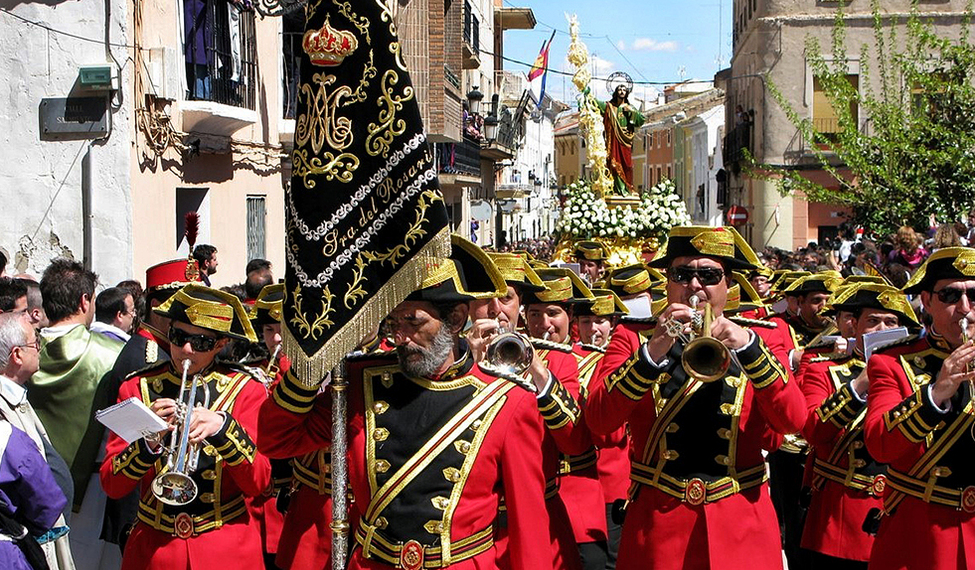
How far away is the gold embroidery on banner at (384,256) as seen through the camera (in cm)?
453

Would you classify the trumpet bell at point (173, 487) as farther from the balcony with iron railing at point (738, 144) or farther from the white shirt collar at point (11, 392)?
the balcony with iron railing at point (738, 144)

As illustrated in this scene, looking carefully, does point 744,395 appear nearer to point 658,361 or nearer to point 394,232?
point 658,361

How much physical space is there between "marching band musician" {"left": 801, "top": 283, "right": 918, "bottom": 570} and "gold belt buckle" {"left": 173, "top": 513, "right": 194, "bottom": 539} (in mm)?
2824

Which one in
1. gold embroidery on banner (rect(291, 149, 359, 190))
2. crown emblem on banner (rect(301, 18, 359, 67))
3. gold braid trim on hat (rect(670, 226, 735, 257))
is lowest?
gold braid trim on hat (rect(670, 226, 735, 257))

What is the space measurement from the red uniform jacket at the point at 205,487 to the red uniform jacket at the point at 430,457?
28.6 inches

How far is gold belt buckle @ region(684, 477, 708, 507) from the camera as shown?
548 centimetres

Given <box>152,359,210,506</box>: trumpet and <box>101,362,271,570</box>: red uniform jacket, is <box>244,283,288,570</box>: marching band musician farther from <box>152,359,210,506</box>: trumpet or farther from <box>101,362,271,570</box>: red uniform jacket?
<box>152,359,210,506</box>: trumpet

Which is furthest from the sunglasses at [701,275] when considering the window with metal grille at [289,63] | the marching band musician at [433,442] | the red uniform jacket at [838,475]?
the window with metal grille at [289,63]

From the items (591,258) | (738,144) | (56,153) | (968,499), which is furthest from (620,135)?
(738,144)

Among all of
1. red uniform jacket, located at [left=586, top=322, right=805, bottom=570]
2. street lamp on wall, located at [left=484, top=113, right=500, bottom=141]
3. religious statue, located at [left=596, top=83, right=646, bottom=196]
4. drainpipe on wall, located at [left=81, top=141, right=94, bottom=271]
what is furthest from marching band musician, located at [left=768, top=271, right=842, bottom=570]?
street lamp on wall, located at [left=484, top=113, right=500, bottom=141]

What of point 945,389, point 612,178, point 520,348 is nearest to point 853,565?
point 945,389

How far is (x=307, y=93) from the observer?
15.1ft

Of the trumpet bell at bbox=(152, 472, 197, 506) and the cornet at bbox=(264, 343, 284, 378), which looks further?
the cornet at bbox=(264, 343, 284, 378)

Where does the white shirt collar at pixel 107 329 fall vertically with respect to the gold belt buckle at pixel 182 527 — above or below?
above
